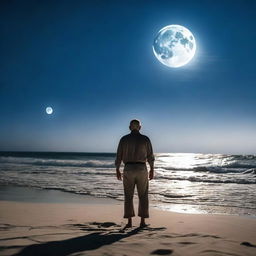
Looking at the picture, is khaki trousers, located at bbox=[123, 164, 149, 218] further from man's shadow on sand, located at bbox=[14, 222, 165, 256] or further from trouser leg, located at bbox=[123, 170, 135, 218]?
man's shadow on sand, located at bbox=[14, 222, 165, 256]

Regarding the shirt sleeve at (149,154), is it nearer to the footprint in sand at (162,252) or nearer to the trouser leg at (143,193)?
the trouser leg at (143,193)

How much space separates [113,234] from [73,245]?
0.95 metres

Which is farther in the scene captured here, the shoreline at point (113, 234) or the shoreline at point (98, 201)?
the shoreline at point (98, 201)

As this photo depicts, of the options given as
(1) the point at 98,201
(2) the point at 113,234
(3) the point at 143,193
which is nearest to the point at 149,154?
(3) the point at 143,193

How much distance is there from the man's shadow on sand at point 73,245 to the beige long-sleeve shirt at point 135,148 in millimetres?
1337

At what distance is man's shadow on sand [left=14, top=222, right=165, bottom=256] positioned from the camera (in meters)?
3.45

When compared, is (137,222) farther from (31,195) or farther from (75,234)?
(31,195)

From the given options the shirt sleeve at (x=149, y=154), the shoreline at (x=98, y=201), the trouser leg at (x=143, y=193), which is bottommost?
the shoreline at (x=98, y=201)

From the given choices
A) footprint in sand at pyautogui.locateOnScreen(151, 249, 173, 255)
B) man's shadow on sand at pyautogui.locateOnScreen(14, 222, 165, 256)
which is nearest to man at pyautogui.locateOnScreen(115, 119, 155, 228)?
man's shadow on sand at pyautogui.locateOnScreen(14, 222, 165, 256)

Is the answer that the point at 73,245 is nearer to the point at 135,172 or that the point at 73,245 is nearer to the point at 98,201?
the point at 135,172

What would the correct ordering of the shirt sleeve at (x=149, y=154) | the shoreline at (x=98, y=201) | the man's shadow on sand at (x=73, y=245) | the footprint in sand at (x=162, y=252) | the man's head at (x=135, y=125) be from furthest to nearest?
the shoreline at (x=98, y=201) → the man's head at (x=135, y=125) → the shirt sleeve at (x=149, y=154) → the footprint in sand at (x=162, y=252) → the man's shadow on sand at (x=73, y=245)

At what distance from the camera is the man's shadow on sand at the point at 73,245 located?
3449 millimetres

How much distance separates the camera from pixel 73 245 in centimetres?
380

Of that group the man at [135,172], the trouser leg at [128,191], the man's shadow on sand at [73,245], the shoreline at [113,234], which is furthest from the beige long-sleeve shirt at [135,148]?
the man's shadow on sand at [73,245]
